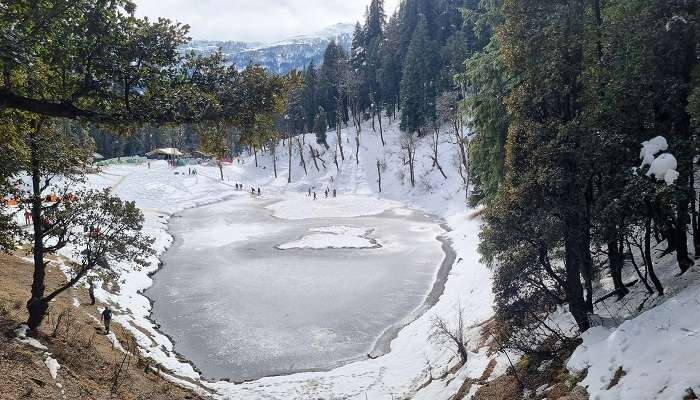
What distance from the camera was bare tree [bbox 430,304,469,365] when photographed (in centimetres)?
1475

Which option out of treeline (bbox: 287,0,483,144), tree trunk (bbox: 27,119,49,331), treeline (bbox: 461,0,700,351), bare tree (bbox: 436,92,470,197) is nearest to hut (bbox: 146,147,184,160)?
treeline (bbox: 287,0,483,144)

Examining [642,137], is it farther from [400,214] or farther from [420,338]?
[400,214]

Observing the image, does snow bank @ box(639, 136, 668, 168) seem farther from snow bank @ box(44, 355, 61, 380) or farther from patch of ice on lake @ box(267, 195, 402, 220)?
patch of ice on lake @ box(267, 195, 402, 220)

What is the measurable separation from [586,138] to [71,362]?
48.8ft

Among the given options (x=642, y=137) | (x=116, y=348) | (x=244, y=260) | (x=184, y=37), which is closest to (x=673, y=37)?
(x=642, y=137)

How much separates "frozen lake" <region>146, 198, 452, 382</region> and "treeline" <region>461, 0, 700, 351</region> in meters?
9.40

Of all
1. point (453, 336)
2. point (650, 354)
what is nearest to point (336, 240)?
point (453, 336)

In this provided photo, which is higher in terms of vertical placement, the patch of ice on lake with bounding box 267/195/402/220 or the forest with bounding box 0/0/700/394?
the forest with bounding box 0/0/700/394

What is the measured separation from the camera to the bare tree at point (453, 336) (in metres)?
14.8

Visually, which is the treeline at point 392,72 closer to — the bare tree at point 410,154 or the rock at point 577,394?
the bare tree at point 410,154

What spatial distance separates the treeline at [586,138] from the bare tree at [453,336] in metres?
3.33

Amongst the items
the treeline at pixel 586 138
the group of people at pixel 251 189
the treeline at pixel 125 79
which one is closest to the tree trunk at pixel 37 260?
the treeline at pixel 125 79

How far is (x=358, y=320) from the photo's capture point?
2100cm

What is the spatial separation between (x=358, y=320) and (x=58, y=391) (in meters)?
12.4
